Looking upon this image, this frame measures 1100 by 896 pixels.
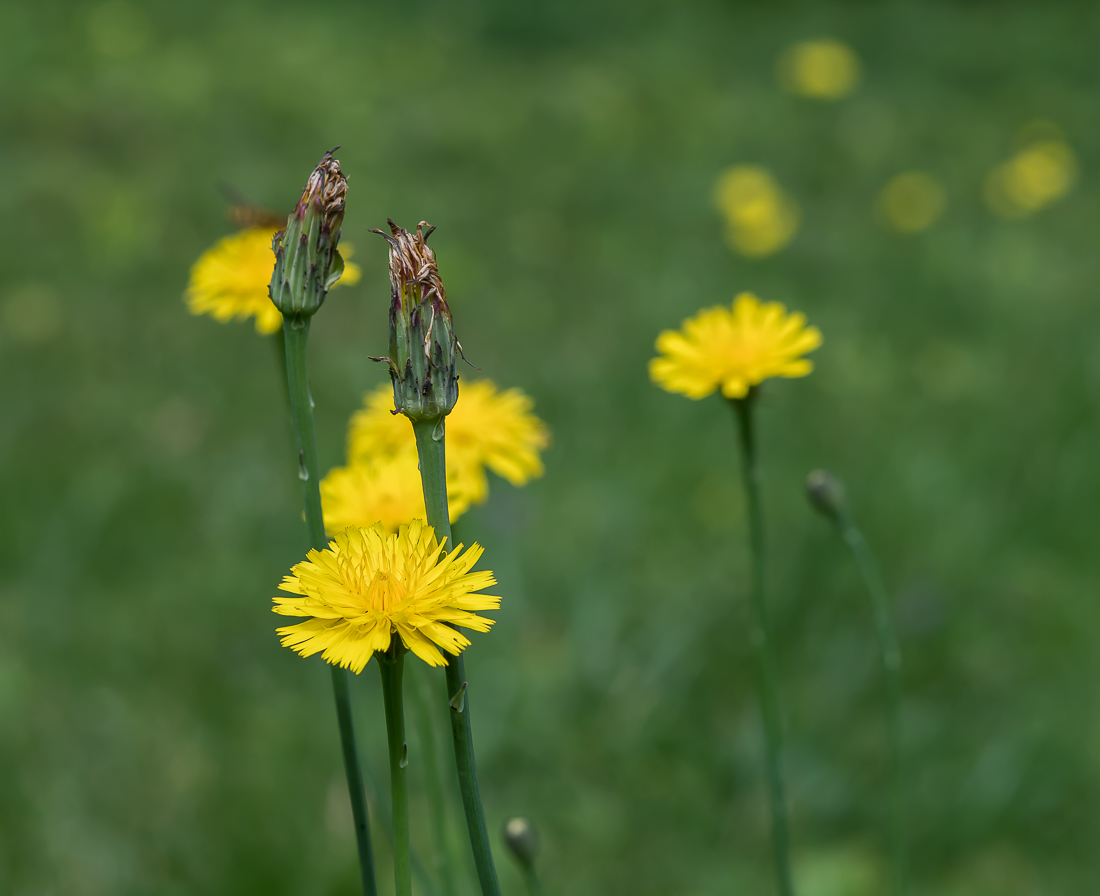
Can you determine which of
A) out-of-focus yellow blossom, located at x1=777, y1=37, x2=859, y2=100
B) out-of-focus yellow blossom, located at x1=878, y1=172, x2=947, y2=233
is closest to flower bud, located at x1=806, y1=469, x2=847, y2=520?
out-of-focus yellow blossom, located at x1=878, y1=172, x2=947, y2=233

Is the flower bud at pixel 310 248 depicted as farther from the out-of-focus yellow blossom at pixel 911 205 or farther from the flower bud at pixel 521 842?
the out-of-focus yellow blossom at pixel 911 205

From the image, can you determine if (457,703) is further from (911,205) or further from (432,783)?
(911,205)

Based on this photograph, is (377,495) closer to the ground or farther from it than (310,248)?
closer to the ground

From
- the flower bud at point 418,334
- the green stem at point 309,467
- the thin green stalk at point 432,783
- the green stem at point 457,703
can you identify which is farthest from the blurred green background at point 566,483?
the flower bud at point 418,334

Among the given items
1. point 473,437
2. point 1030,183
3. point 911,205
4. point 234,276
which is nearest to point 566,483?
point 473,437

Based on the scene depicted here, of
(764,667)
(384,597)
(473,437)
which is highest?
(473,437)

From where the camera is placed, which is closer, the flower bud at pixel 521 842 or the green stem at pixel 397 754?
the green stem at pixel 397 754
